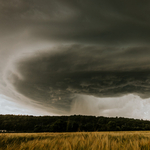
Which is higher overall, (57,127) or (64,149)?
(64,149)

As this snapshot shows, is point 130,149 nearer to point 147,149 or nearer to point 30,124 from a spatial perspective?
point 147,149

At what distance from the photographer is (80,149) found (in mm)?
3402

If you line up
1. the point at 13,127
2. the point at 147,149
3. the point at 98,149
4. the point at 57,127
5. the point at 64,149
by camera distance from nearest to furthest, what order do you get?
the point at 98,149 → the point at 64,149 → the point at 147,149 → the point at 57,127 → the point at 13,127

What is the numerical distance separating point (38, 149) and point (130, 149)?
269 cm

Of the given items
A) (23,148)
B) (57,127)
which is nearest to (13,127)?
(57,127)

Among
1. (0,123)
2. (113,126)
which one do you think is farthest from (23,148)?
(0,123)

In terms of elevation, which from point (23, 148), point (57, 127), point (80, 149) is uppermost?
point (80, 149)

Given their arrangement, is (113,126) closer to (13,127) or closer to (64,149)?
(13,127)

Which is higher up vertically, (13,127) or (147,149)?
(147,149)

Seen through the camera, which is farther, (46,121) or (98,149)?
(46,121)

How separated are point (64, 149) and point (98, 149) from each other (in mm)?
938

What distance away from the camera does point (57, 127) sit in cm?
8494

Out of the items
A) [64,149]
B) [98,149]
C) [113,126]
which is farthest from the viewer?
[113,126]

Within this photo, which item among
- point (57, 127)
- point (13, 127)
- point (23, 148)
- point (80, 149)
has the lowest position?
point (13, 127)
